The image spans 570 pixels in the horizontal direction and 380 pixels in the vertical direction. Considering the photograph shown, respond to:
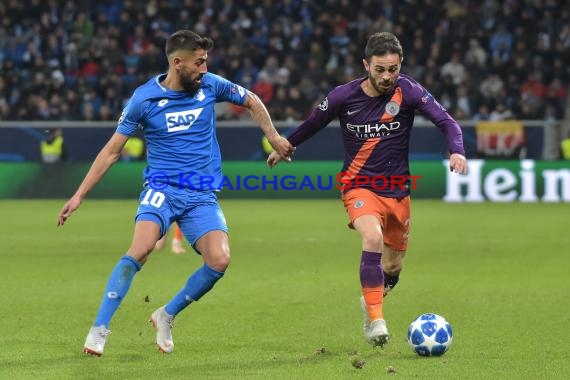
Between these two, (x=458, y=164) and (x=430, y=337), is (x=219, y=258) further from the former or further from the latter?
(x=458, y=164)

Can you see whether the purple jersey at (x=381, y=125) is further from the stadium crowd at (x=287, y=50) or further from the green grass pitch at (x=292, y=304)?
the stadium crowd at (x=287, y=50)

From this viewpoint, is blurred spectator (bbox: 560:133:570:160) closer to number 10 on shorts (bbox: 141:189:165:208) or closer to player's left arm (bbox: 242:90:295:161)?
player's left arm (bbox: 242:90:295:161)

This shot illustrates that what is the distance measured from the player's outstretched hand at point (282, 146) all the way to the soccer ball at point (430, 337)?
150 cm

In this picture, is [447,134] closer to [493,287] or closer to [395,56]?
[395,56]

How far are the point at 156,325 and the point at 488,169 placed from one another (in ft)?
52.3

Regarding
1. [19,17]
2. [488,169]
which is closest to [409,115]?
[488,169]

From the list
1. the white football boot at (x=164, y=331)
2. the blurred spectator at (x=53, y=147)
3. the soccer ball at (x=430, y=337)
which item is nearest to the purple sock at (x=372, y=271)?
the soccer ball at (x=430, y=337)

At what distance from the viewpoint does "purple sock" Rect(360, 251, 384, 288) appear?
25.1ft

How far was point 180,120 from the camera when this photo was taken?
7637 millimetres

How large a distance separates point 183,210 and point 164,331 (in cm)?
82

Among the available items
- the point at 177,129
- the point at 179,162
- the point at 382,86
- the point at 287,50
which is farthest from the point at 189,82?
the point at 287,50

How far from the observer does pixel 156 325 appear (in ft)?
25.3

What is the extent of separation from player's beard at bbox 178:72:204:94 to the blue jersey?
4 centimetres

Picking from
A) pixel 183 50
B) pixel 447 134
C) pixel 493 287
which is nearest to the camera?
pixel 183 50
